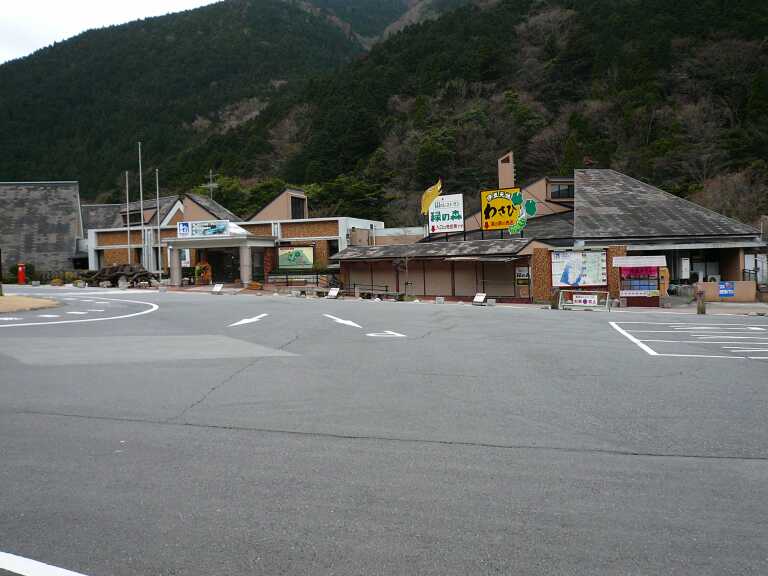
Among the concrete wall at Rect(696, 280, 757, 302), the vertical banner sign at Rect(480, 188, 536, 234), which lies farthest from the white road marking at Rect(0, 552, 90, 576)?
the vertical banner sign at Rect(480, 188, 536, 234)

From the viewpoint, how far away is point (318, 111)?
80.8 m

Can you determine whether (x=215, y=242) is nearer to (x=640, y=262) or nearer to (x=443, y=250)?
(x=443, y=250)

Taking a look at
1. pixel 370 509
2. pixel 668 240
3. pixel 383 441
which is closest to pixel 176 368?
pixel 383 441

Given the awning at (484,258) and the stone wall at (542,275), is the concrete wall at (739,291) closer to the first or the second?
the stone wall at (542,275)

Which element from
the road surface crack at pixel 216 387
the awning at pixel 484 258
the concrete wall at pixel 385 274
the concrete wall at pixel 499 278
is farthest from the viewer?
the concrete wall at pixel 385 274

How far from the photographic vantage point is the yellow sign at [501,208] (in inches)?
1382

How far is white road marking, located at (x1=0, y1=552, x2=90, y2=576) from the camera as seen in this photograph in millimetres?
3385

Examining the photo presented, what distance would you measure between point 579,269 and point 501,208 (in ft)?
26.3

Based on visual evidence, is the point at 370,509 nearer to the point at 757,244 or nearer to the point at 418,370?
the point at 418,370

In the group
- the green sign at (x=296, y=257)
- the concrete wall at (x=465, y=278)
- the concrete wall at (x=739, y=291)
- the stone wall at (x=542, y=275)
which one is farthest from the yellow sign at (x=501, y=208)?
the green sign at (x=296, y=257)

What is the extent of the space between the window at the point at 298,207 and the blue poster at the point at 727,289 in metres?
33.3

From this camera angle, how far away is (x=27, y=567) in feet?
11.3

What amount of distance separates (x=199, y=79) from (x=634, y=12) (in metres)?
73.9

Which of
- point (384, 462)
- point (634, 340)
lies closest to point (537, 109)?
point (634, 340)
